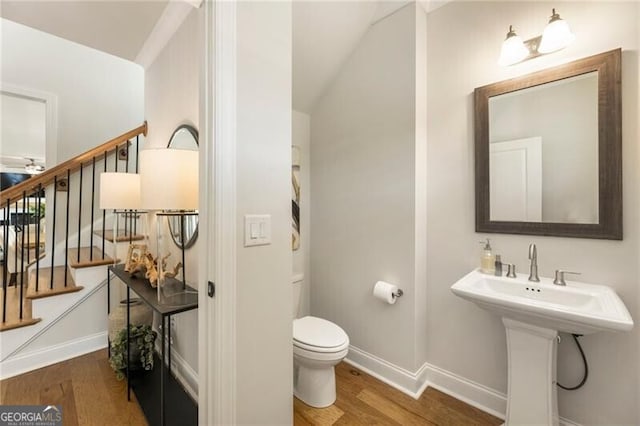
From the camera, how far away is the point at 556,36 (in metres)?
1.34

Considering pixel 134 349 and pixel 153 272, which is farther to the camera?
pixel 134 349

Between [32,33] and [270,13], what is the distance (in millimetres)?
3457

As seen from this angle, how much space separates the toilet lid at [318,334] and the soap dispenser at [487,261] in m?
0.91

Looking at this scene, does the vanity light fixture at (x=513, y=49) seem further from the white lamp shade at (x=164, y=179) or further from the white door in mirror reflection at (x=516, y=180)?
the white lamp shade at (x=164, y=179)

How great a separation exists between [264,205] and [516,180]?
143cm

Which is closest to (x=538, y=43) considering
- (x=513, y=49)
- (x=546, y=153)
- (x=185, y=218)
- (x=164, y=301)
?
(x=513, y=49)

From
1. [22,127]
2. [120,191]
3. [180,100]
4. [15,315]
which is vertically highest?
[22,127]

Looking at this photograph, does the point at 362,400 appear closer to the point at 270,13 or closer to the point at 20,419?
the point at 20,419

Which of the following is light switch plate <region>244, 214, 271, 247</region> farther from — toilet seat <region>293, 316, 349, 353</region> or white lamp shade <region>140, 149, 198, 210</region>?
toilet seat <region>293, 316, 349, 353</region>

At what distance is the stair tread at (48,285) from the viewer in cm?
205

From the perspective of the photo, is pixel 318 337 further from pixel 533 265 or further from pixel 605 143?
pixel 605 143

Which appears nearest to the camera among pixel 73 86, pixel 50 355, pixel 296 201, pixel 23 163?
pixel 50 355

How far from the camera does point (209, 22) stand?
0.99 meters

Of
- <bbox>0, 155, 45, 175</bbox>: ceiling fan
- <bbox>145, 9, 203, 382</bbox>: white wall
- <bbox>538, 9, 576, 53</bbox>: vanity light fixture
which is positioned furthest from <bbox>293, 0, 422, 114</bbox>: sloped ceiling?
<bbox>0, 155, 45, 175</bbox>: ceiling fan
